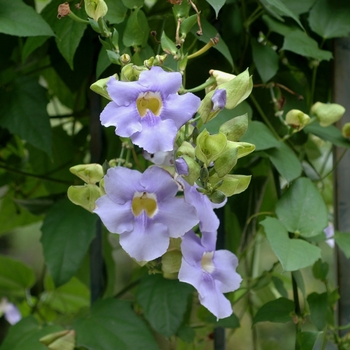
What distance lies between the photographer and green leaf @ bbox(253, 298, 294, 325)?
57 centimetres

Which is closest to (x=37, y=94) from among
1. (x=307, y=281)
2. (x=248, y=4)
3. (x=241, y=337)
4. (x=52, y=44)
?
(x=52, y=44)

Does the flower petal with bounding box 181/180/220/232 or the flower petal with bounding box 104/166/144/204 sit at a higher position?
the flower petal with bounding box 104/166/144/204

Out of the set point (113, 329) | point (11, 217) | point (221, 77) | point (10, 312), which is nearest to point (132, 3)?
point (221, 77)

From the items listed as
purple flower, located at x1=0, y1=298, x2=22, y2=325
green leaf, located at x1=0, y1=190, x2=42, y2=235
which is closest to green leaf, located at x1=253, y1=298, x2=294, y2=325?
green leaf, located at x1=0, y1=190, x2=42, y2=235

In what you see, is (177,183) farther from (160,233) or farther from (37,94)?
(37,94)

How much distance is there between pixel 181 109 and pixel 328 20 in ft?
1.08

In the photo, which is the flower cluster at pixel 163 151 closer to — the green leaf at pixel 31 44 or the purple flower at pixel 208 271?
the purple flower at pixel 208 271

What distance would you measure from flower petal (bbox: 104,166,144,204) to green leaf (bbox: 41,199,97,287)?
25 centimetres

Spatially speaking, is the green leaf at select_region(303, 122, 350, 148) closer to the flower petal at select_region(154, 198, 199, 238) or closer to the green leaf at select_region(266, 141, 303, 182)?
the green leaf at select_region(266, 141, 303, 182)

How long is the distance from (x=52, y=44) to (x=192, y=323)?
1.40 feet

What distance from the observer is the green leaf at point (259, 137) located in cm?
54

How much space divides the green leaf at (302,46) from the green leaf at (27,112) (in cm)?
30

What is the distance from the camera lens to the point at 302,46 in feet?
1.90

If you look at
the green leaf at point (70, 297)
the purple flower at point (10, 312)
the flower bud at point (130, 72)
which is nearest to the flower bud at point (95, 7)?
the flower bud at point (130, 72)
